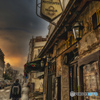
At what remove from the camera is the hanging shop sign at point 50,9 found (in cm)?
686

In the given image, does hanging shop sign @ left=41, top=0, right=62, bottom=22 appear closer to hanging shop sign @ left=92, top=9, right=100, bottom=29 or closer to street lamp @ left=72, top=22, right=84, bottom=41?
street lamp @ left=72, top=22, right=84, bottom=41

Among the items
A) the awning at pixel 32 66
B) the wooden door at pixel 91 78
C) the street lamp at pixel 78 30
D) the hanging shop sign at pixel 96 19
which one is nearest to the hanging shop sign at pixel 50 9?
the street lamp at pixel 78 30

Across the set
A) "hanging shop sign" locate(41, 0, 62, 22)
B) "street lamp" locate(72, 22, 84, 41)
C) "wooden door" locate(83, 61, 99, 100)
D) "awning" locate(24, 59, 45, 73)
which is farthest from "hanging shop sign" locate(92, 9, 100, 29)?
"awning" locate(24, 59, 45, 73)

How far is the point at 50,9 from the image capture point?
7039 millimetres

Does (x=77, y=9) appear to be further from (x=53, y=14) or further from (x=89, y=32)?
(x=53, y=14)

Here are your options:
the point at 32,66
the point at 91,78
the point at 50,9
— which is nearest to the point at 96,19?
the point at 91,78

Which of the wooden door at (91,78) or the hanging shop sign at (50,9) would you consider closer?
the wooden door at (91,78)

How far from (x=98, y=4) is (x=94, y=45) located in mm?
1097

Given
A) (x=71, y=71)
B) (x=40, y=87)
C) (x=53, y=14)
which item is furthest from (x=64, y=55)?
(x=40, y=87)

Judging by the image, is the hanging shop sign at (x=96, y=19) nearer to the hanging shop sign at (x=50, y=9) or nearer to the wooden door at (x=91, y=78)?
the wooden door at (x=91, y=78)

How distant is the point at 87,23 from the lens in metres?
4.00

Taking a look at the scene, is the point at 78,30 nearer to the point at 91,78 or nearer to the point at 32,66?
the point at 91,78

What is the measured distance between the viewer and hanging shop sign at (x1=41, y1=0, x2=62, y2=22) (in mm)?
6855

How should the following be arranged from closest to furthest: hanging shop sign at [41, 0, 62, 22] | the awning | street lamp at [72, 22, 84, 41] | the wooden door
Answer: the wooden door
street lamp at [72, 22, 84, 41]
hanging shop sign at [41, 0, 62, 22]
the awning
